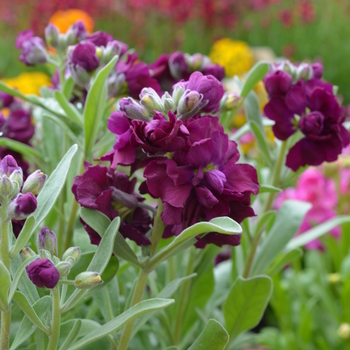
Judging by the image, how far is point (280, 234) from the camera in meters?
0.90

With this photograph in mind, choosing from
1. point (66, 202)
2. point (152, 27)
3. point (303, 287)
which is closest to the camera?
point (66, 202)

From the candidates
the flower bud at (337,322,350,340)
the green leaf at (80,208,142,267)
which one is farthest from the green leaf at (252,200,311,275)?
the flower bud at (337,322,350,340)

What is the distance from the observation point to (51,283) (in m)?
0.49

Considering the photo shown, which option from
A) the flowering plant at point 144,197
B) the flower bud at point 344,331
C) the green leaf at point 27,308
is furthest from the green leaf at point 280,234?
the flower bud at point 344,331

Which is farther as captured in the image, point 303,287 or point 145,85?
point 303,287

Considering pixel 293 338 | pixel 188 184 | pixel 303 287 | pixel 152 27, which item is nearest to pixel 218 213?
pixel 188 184

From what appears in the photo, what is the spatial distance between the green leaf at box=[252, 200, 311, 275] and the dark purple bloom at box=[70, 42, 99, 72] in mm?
429

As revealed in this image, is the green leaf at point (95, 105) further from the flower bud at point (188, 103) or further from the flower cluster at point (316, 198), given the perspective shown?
the flower cluster at point (316, 198)

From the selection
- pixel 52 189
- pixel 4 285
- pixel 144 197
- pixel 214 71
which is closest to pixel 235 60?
pixel 214 71

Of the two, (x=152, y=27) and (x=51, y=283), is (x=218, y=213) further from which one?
(x=152, y=27)

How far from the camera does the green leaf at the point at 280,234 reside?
881mm

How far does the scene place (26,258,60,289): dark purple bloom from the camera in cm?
48

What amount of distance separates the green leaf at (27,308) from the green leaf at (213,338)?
0.18 m

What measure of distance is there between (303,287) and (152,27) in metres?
4.09
